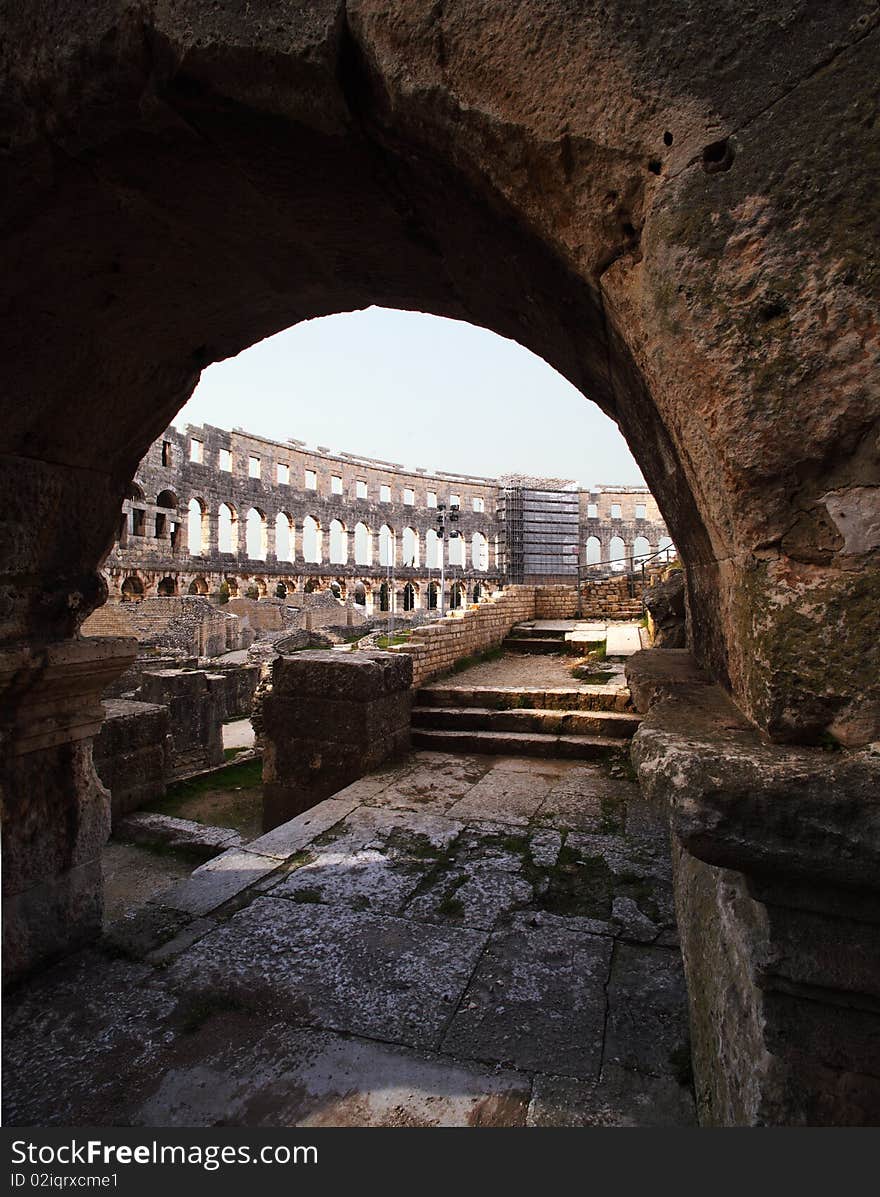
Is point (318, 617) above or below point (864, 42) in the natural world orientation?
below

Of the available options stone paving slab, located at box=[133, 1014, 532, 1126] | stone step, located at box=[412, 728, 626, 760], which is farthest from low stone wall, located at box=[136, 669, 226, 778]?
stone paving slab, located at box=[133, 1014, 532, 1126]

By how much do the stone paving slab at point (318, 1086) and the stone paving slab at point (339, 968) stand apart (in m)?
0.10

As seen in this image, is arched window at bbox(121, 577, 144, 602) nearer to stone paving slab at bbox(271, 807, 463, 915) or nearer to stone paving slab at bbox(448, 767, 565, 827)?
stone paving slab at bbox(448, 767, 565, 827)

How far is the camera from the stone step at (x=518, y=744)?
4.89 meters

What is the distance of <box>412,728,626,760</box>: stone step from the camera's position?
16.1 ft

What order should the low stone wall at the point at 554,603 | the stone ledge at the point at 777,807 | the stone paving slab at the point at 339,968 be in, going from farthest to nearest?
the low stone wall at the point at 554,603
the stone paving slab at the point at 339,968
the stone ledge at the point at 777,807

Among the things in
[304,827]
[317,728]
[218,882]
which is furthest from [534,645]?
[218,882]

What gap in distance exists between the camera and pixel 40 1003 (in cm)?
206

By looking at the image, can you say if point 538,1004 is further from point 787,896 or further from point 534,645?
point 534,645

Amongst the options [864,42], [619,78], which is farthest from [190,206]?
[864,42]

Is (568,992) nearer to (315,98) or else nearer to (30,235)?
(315,98)

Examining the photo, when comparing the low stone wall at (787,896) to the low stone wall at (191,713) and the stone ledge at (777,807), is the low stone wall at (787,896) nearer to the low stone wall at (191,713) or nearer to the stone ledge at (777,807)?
the stone ledge at (777,807)

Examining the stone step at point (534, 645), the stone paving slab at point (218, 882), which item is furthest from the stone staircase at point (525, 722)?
the stone step at point (534, 645)

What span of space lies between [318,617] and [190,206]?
21.9m
